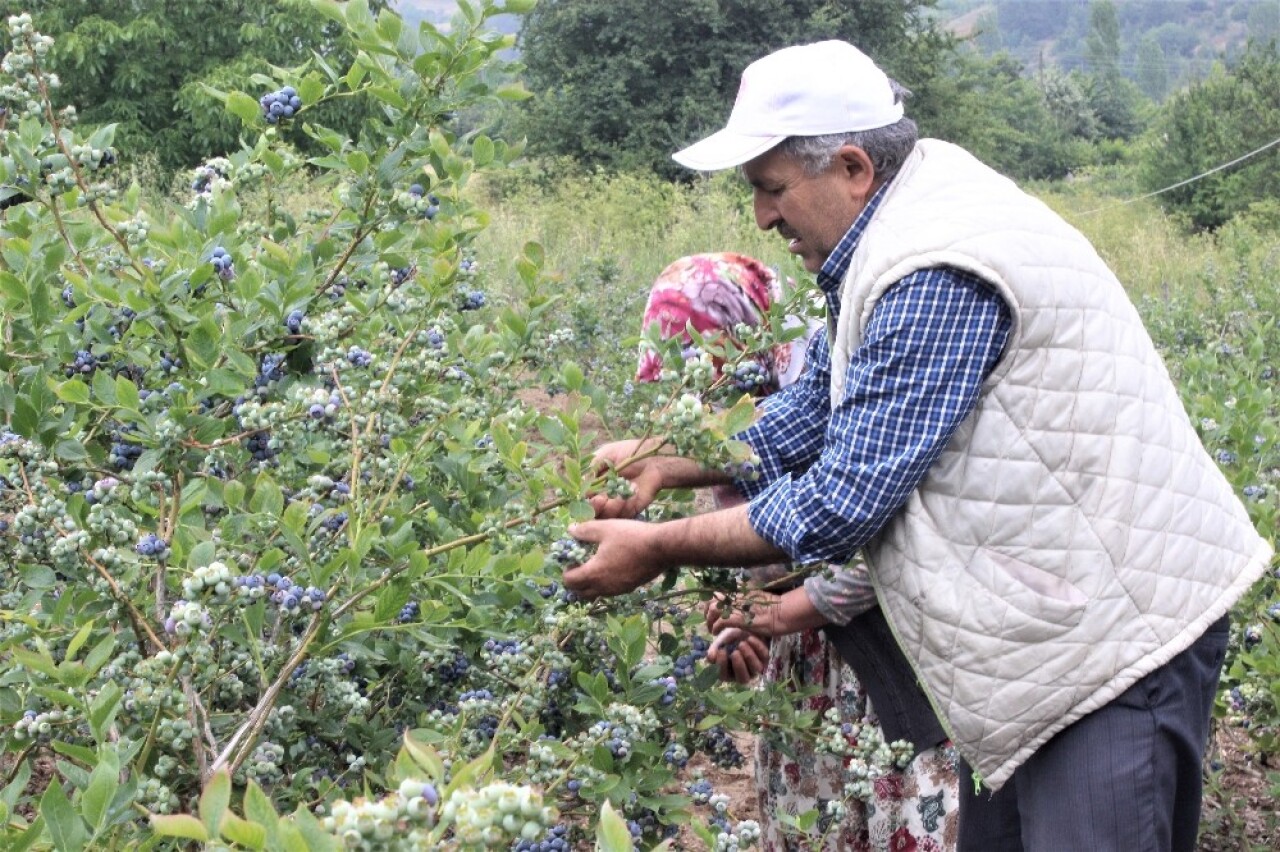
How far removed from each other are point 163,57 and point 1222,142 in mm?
21943

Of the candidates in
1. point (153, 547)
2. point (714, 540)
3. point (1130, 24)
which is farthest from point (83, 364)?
point (1130, 24)

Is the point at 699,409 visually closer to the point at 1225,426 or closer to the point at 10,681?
the point at 10,681

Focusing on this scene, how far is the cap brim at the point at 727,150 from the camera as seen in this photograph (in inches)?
78.0

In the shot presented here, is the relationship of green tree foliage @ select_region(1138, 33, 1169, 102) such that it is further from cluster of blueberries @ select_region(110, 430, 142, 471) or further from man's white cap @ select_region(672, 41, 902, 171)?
cluster of blueberries @ select_region(110, 430, 142, 471)

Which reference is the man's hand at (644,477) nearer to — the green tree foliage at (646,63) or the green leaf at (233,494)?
the green leaf at (233,494)

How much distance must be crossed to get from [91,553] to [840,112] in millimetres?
1202

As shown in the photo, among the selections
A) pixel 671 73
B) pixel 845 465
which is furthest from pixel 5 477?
pixel 671 73

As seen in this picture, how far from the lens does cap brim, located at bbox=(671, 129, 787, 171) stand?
1.98 meters

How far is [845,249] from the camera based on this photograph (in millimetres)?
2043

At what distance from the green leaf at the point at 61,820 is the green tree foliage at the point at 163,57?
15898 millimetres

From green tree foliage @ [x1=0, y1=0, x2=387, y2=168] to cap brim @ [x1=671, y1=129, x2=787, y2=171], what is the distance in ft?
49.5

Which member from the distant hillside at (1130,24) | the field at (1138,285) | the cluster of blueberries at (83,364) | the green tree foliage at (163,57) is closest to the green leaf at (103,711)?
the cluster of blueberries at (83,364)

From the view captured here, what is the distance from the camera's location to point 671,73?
28172 millimetres

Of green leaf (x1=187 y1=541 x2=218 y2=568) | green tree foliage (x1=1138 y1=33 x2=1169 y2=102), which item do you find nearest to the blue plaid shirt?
green leaf (x1=187 y1=541 x2=218 y2=568)
